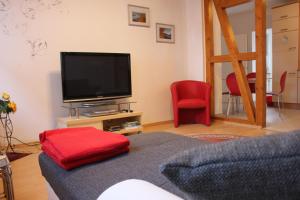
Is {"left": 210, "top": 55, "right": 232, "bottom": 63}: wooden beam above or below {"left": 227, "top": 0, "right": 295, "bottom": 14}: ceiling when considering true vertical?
below

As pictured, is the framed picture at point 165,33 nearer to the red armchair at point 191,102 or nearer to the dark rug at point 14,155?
the red armchair at point 191,102

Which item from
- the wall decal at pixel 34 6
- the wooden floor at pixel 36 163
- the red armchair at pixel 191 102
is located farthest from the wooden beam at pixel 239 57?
the wall decal at pixel 34 6

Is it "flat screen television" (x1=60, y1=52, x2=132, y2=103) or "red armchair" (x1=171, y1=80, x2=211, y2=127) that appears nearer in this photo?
"flat screen television" (x1=60, y1=52, x2=132, y2=103)

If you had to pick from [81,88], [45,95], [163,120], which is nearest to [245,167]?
[81,88]

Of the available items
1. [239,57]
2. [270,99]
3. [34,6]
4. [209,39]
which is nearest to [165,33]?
[209,39]

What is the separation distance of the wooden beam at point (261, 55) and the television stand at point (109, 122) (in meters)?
1.88

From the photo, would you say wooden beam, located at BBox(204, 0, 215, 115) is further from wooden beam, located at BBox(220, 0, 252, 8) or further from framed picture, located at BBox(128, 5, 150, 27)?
framed picture, located at BBox(128, 5, 150, 27)

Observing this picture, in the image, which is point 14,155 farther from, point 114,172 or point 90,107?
point 114,172

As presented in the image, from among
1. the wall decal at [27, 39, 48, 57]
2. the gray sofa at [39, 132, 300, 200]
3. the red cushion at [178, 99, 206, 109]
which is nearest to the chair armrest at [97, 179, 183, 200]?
the gray sofa at [39, 132, 300, 200]

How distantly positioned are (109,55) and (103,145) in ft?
8.58

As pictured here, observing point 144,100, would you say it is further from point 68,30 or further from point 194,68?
point 68,30

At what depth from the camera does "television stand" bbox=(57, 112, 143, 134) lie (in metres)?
3.27

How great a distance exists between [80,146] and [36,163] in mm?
1728

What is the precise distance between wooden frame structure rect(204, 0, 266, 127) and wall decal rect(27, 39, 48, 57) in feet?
9.08
